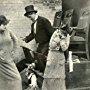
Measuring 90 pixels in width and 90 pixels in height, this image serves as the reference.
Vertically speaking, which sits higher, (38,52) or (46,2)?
(46,2)

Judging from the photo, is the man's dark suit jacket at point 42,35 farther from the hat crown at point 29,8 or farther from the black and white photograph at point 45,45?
the hat crown at point 29,8

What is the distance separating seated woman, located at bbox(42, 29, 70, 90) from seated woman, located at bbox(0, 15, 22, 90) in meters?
0.69

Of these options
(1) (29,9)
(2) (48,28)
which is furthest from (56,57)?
(1) (29,9)

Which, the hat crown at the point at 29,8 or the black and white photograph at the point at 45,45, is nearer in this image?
the black and white photograph at the point at 45,45

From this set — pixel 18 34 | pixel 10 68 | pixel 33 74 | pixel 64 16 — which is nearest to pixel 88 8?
pixel 64 16

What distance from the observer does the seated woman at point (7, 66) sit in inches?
549

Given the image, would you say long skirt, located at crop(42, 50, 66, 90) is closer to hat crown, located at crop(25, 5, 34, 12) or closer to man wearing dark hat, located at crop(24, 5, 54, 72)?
man wearing dark hat, located at crop(24, 5, 54, 72)

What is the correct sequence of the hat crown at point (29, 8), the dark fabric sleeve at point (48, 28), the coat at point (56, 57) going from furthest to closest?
the hat crown at point (29, 8) < the dark fabric sleeve at point (48, 28) < the coat at point (56, 57)

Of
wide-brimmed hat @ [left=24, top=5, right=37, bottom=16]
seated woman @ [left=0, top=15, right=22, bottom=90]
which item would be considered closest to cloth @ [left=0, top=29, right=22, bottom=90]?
seated woman @ [left=0, top=15, right=22, bottom=90]

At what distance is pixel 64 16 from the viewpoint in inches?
680

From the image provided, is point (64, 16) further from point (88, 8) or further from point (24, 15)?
point (24, 15)

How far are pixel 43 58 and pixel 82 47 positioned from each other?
1645mm

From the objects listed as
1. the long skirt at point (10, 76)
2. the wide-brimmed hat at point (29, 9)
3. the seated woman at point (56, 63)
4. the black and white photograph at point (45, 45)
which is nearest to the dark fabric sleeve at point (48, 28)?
the black and white photograph at point (45, 45)

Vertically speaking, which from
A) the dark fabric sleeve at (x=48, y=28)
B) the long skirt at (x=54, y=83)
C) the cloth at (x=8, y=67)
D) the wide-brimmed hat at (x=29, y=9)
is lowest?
the long skirt at (x=54, y=83)
